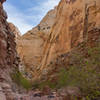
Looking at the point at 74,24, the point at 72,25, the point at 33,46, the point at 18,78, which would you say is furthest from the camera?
the point at 33,46

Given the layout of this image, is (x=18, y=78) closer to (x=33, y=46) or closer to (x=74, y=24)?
(x=74, y=24)

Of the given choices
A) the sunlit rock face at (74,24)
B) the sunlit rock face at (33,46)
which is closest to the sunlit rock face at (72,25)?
the sunlit rock face at (74,24)

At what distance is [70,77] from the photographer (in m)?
9.54

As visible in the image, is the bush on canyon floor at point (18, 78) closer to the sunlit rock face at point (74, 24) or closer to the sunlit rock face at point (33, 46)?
the sunlit rock face at point (74, 24)

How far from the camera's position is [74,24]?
18062mm

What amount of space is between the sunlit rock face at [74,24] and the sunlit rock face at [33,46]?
9.40 m

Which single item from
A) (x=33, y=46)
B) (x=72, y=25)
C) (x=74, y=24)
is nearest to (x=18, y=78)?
(x=74, y=24)

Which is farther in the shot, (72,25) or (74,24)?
(72,25)

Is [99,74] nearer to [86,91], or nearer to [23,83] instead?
[86,91]

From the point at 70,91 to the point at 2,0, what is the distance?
860 centimetres

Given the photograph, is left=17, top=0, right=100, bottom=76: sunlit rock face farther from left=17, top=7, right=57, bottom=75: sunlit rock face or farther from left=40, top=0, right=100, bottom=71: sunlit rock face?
left=17, top=7, right=57, bottom=75: sunlit rock face

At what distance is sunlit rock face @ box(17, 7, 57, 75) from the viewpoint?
30106 mm

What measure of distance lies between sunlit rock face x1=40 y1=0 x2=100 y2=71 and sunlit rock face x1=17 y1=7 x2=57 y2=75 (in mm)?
→ 9398

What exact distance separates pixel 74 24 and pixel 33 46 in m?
15.1
